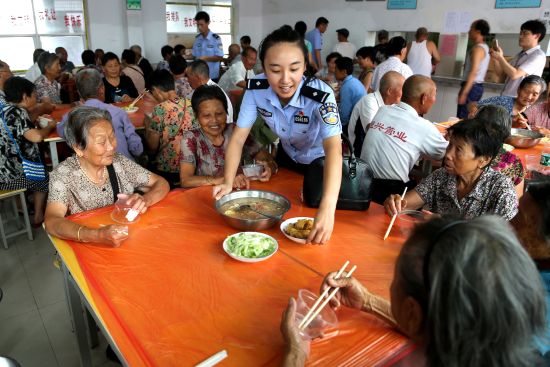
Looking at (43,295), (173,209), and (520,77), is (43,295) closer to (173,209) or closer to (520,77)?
(173,209)

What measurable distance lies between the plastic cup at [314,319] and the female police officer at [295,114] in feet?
Result: 1.20

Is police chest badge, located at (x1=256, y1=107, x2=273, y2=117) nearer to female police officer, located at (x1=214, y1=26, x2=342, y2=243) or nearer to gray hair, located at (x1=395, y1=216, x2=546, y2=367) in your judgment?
female police officer, located at (x1=214, y1=26, x2=342, y2=243)

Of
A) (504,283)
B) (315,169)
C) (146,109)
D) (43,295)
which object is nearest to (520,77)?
(315,169)

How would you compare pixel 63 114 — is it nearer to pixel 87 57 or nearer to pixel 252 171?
pixel 87 57

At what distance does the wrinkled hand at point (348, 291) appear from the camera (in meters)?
1.24

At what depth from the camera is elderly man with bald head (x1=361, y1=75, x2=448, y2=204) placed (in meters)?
2.58

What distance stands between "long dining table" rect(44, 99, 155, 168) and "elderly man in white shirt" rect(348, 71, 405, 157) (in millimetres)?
1976

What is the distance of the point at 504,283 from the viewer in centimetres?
67

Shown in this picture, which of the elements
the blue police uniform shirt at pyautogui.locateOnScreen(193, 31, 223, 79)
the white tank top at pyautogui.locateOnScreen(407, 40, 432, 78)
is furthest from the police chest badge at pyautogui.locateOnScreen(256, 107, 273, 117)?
the blue police uniform shirt at pyautogui.locateOnScreen(193, 31, 223, 79)

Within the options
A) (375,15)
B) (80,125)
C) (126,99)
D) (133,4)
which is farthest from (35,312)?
(133,4)

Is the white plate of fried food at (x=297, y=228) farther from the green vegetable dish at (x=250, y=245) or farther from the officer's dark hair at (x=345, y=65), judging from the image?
the officer's dark hair at (x=345, y=65)

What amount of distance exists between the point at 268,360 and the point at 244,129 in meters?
1.31

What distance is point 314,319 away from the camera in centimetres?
117

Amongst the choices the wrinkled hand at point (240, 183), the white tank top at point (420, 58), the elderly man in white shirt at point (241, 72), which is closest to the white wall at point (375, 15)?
the white tank top at point (420, 58)
